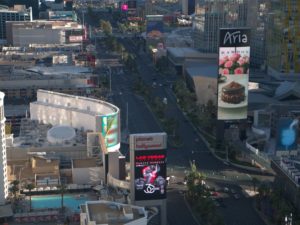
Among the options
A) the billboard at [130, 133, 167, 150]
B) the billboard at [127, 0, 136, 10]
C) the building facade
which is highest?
the billboard at [127, 0, 136, 10]

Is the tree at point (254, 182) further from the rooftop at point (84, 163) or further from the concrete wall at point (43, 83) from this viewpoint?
the concrete wall at point (43, 83)

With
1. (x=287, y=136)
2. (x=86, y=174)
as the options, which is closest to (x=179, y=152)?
(x=287, y=136)

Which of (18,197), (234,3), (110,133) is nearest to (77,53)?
(234,3)

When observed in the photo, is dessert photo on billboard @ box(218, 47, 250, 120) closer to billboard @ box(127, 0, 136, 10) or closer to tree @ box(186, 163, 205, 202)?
tree @ box(186, 163, 205, 202)

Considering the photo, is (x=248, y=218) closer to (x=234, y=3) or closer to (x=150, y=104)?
(x=150, y=104)

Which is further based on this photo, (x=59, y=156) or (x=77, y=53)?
(x=77, y=53)

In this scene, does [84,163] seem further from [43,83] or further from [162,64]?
[162,64]

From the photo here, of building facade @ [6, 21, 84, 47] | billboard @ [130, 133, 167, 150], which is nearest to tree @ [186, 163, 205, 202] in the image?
billboard @ [130, 133, 167, 150]
